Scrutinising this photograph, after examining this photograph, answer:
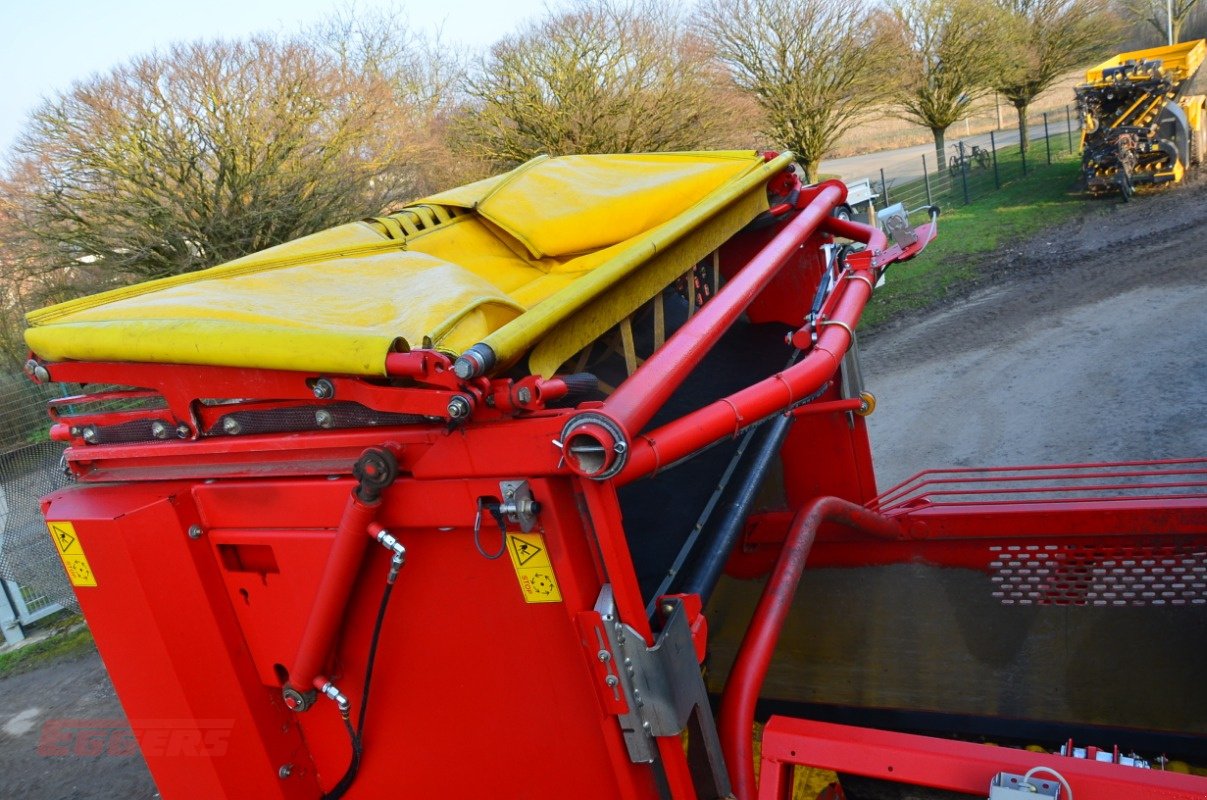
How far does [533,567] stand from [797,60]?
46.0 ft

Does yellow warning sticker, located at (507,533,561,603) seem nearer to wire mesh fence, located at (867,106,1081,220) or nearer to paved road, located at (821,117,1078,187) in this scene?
wire mesh fence, located at (867,106,1081,220)

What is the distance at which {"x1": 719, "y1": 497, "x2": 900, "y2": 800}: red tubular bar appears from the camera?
2322 mm

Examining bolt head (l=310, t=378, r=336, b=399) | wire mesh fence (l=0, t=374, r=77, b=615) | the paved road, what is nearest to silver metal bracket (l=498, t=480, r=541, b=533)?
bolt head (l=310, t=378, r=336, b=399)

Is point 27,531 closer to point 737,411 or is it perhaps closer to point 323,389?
point 323,389

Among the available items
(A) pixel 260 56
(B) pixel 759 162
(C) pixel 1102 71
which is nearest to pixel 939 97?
(C) pixel 1102 71

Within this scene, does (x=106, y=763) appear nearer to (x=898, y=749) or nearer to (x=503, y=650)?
(x=503, y=650)

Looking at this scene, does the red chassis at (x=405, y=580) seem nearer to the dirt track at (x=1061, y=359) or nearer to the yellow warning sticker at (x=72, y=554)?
the yellow warning sticker at (x=72, y=554)

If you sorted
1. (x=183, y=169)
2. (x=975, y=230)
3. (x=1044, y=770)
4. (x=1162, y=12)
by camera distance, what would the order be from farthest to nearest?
(x=1162, y=12) → (x=975, y=230) → (x=183, y=169) → (x=1044, y=770)

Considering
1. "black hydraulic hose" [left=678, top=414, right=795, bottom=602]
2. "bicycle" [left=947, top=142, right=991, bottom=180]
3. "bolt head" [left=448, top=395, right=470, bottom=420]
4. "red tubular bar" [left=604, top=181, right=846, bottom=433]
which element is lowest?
"bicycle" [left=947, top=142, right=991, bottom=180]

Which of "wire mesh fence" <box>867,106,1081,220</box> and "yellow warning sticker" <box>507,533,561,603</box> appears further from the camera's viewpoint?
"wire mesh fence" <box>867,106,1081,220</box>

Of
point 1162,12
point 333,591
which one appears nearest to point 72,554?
point 333,591

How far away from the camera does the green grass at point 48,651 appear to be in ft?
20.8

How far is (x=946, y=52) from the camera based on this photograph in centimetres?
1728

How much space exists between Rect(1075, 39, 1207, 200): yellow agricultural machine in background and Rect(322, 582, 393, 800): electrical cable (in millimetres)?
15304
